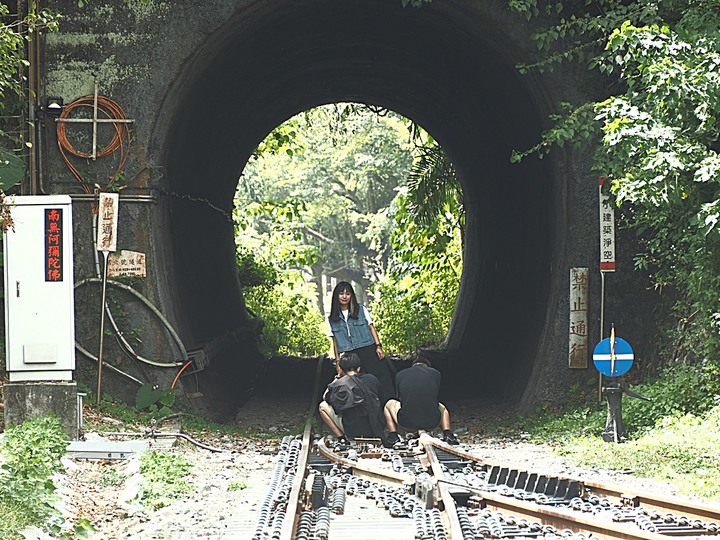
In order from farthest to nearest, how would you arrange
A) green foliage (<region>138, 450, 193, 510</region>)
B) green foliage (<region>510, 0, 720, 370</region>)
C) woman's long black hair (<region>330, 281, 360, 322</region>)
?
woman's long black hair (<region>330, 281, 360, 322</region>)
green foliage (<region>510, 0, 720, 370</region>)
green foliage (<region>138, 450, 193, 510</region>)

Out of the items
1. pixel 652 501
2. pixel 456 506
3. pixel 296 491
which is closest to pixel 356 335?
pixel 296 491

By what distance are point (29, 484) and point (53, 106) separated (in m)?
5.81

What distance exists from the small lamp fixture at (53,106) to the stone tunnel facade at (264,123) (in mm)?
96

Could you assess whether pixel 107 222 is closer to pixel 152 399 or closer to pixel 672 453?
pixel 152 399

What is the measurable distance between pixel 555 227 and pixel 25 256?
242 inches

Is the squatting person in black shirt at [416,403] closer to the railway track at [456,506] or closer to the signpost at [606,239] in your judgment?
the railway track at [456,506]

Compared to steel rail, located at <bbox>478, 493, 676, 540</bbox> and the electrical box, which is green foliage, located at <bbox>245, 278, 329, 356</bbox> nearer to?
the electrical box

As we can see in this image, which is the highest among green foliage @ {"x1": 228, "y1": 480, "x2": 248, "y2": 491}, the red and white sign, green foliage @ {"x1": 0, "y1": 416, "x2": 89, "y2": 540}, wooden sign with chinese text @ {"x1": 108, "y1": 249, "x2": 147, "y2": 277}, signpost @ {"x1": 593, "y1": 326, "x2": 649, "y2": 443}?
the red and white sign

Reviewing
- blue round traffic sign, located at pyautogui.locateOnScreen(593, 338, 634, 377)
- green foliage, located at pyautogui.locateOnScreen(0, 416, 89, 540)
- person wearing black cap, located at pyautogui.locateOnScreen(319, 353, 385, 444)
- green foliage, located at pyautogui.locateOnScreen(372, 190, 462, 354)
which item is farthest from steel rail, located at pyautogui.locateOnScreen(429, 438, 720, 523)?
green foliage, located at pyautogui.locateOnScreen(372, 190, 462, 354)

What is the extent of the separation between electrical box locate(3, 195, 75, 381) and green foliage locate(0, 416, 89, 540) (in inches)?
44.9

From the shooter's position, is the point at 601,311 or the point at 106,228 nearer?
the point at 106,228

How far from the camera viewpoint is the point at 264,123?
59.8 ft

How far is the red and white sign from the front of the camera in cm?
1088

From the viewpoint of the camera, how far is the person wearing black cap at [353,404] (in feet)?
32.3
